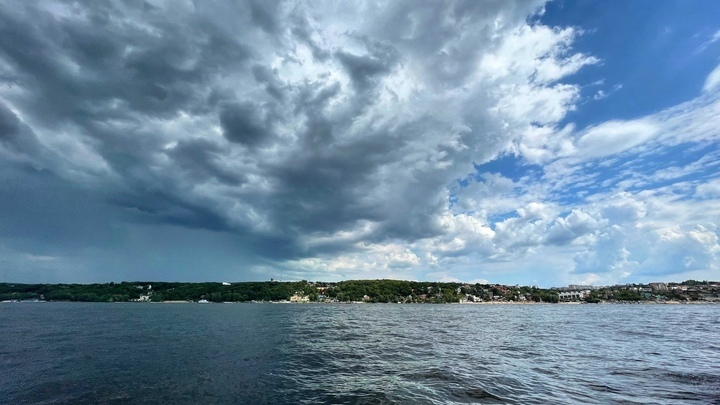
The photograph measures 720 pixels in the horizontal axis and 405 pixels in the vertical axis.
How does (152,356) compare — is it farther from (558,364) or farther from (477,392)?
(558,364)

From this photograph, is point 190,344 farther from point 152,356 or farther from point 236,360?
point 236,360

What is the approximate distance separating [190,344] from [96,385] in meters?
21.2

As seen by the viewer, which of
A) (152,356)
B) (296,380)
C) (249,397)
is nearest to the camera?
(249,397)

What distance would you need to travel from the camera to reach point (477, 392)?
2142 cm

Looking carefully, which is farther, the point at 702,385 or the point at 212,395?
the point at 702,385

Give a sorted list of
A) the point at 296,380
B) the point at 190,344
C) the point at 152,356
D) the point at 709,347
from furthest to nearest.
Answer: the point at 190,344 < the point at 709,347 < the point at 152,356 < the point at 296,380

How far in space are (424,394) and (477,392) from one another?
3.44 metres

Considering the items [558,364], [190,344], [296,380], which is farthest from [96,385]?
[558,364]

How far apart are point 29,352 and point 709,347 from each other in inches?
3072

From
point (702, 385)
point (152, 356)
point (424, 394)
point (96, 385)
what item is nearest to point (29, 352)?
point (152, 356)

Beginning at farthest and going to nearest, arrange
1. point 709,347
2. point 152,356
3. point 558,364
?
point 709,347 < point 152,356 < point 558,364

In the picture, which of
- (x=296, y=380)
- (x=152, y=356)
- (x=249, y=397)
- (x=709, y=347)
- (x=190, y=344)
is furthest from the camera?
(x=190, y=344)

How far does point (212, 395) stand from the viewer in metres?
21.2

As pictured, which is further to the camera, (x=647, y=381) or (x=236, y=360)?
(x=236, y=360)
